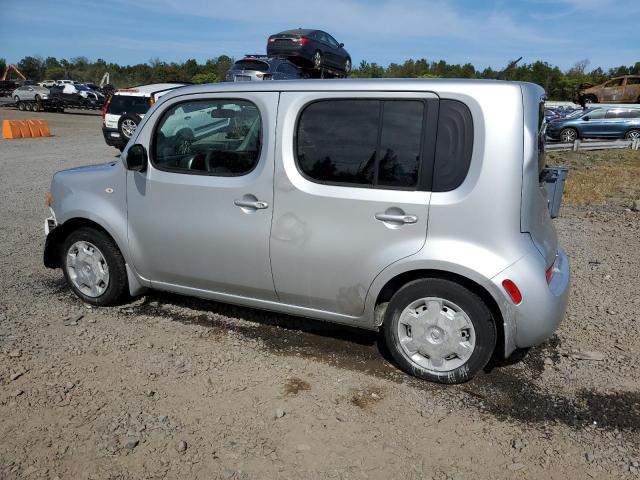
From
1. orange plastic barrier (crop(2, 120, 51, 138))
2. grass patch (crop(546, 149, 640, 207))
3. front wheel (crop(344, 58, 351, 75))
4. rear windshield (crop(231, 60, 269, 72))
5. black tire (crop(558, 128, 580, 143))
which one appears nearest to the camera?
grass patch (crop(546, 149, 640, 207))

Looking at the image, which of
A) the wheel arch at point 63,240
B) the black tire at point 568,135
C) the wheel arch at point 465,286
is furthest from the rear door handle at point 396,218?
the black tire at point 568,135

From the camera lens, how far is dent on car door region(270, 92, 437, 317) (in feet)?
11.4

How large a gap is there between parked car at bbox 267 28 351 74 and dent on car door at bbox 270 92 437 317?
44.9 ft

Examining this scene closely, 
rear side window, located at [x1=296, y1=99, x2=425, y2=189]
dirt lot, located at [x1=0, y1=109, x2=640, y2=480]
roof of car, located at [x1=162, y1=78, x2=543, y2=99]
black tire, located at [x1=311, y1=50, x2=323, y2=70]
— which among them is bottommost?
dirt lot, located at [x1=0, y1=109, x2=640, y2=480]

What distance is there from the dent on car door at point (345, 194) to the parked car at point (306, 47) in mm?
13697

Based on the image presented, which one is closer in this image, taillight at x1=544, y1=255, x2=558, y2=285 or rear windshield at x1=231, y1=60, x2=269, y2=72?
taillight at x1=544, y1=255, x2=558, y2=285

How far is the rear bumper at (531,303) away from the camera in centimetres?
329

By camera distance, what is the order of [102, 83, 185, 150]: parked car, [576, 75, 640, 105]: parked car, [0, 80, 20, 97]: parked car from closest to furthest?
[102, 83, 185, 150]: parked car < [576, 75, 640, 105]: parked car < [0, 80, 20, 97]: parked car

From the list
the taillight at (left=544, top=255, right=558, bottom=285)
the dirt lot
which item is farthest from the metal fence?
the taillight at (left=544, top=255, right=558, bottom=285)

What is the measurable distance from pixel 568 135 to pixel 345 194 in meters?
21.7

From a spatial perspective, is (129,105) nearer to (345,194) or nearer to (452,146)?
(345,194)

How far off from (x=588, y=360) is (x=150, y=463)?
10.0 ft

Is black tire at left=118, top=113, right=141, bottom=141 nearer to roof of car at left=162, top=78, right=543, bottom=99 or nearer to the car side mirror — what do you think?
the car side mirror

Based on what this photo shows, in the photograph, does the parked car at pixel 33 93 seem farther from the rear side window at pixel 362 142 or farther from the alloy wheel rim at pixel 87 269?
the rear side window at pixel 362 142
